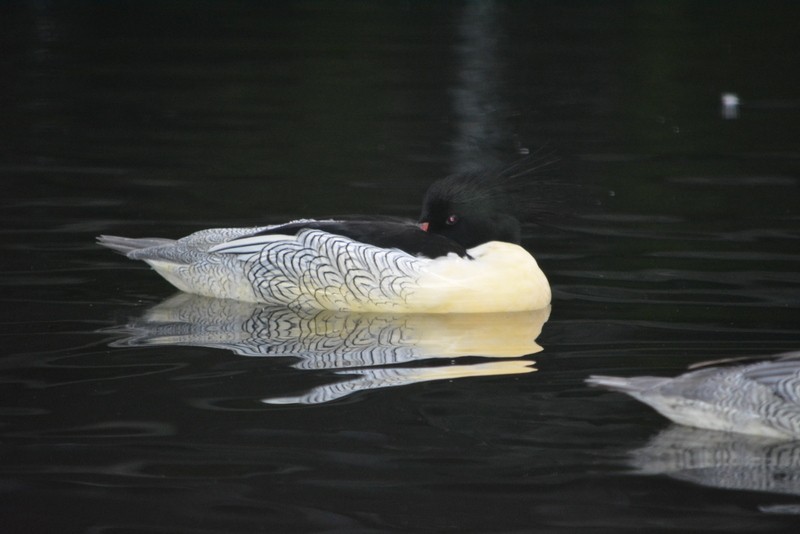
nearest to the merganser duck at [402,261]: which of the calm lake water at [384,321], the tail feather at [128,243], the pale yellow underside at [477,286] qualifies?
the pale yellow underside at [477,286]

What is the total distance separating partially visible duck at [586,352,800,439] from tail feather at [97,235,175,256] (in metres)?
4.23

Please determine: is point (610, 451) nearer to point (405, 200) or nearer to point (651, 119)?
point (405, 200)

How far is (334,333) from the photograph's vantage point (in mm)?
8688

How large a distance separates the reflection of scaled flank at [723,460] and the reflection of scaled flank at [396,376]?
1.35m

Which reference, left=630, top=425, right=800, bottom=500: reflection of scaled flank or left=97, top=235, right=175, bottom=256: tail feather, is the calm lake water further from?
left=97, top=235, right=175, bottom=256: tail feather

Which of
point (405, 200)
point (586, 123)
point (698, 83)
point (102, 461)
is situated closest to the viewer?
point (102, 461)

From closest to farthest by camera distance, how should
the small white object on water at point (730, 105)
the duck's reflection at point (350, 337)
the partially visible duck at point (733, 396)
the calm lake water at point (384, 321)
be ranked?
the calm lake water at point (384, 321) → the partially visible duck at point (733, 396) → the duck's reflection at point (350, 337) → the small white object on water at point (730, 105)

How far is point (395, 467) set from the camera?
20.7 feet

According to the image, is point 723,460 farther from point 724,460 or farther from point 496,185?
point 496,185

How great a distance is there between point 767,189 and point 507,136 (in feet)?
12.1

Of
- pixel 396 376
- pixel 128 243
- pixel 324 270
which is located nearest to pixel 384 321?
pixel 324 270

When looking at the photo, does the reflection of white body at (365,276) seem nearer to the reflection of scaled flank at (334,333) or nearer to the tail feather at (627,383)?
the reflection of scaled flank at (334,333)

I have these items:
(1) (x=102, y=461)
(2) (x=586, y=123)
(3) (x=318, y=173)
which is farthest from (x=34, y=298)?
(2) (x=586, y=123)

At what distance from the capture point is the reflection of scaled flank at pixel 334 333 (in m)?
8.17
